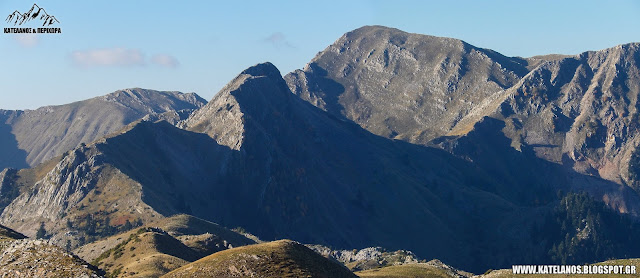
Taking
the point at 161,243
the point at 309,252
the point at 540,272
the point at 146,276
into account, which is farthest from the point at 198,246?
the point at 540,272

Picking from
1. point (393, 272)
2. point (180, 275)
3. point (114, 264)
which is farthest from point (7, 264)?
point (393, 272)

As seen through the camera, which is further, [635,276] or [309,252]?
[309,252]

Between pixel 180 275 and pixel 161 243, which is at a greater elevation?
pixel 161 243

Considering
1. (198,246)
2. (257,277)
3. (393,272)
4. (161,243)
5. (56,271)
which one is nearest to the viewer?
(56,271)

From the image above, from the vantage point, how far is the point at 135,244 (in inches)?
6870

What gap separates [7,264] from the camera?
3674 inches

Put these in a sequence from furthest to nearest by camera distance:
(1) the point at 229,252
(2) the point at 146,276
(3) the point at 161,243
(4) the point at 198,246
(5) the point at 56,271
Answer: (4) the point at 198,246 → (3) the point at 161,243 → (2) the point at 146,276 → (1) the point at 229,252 → (5) the point at 56,271

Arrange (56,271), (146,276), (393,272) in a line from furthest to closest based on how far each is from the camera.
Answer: (393,272), (146,276), (56,271)

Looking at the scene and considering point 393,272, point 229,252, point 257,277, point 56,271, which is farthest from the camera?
point 393,272

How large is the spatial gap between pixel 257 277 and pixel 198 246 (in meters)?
88.1

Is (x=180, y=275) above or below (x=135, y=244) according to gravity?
below

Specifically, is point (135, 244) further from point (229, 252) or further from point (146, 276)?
point (229, 252)

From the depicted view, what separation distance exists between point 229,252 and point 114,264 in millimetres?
58015

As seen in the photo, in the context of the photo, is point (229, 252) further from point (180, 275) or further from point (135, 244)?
point (135, 244)
